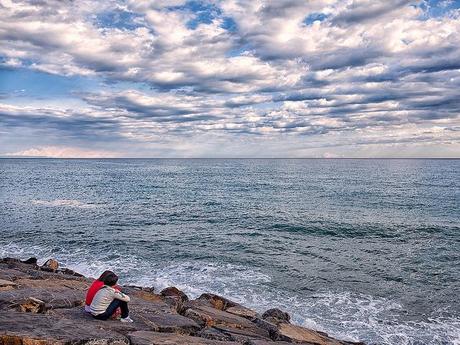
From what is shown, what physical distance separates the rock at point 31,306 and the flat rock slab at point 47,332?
82 cm

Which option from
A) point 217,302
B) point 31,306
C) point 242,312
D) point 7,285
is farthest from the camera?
point 217,302

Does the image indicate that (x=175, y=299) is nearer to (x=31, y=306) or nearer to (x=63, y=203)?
(x=31, y=306)

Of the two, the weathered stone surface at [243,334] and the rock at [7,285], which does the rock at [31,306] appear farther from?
the weathered stone surface at [243,334]

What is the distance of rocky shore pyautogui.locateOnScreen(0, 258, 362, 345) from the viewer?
9.81m

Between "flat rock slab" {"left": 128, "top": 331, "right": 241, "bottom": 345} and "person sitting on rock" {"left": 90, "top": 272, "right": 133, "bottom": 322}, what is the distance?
1089 millimetres

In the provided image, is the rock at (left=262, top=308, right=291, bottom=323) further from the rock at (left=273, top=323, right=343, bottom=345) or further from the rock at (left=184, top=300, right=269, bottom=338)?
the rock at (left=184, top=300, right=269, bottom=338)

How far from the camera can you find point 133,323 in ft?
38.2

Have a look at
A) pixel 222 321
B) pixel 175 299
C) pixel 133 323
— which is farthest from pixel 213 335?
pixel 175 299

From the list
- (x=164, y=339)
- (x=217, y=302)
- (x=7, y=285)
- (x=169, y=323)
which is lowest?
(x=217, y=302)

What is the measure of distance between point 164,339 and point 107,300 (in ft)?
6.74

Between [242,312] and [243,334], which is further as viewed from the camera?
→ [242,312]

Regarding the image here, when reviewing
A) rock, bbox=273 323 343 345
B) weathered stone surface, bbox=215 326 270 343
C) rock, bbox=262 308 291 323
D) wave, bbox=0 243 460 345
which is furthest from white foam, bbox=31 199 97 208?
weathered stone surface, bbox=215 326 270 343

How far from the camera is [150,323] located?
1201 cm

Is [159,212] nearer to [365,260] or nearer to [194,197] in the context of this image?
[194,197]
